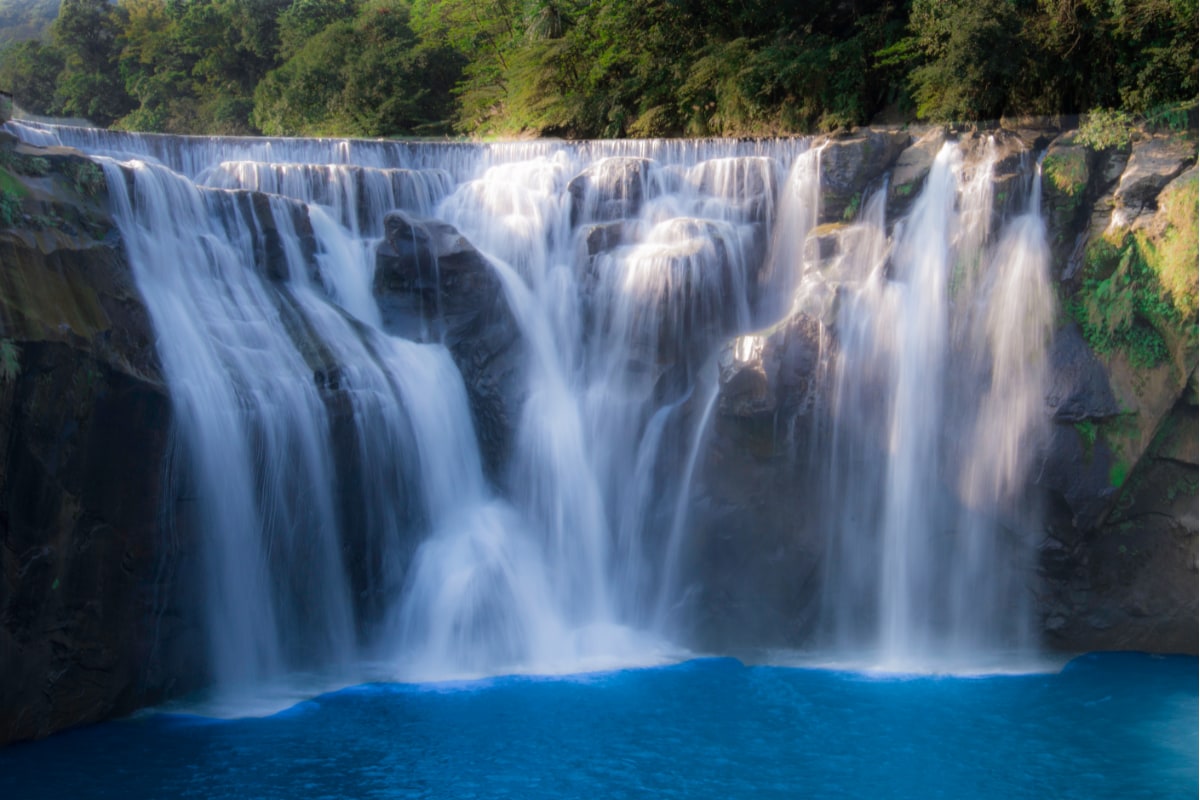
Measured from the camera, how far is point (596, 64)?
72.3 feet

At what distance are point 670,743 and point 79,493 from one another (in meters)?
6.30

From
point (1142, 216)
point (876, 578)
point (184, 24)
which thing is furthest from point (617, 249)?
point (184, 24)

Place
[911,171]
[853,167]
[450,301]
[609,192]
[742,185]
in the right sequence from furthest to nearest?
1. [609,192]
2. [742,185]
3. [853,167]
4. [450,301]
5. [911,171]

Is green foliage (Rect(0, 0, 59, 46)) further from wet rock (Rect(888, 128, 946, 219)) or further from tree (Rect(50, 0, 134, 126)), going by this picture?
wet rock (Rect(888, 128, 946, 219))

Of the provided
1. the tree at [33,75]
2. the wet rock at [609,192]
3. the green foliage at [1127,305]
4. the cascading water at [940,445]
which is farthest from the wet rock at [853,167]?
the tree at [33,75]

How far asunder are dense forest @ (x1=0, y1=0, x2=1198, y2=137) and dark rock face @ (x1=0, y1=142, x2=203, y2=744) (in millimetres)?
11750

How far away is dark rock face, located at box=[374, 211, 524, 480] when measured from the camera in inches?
535

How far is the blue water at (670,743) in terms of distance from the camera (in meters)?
8.94

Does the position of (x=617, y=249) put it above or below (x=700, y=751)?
above

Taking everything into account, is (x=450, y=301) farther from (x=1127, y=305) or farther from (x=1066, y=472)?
(x=1127, y=305)

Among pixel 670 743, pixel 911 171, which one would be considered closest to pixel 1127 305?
pixel 911 171

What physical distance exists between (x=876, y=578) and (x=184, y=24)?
29714mm

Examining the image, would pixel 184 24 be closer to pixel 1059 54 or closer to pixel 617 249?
pixel 617 249

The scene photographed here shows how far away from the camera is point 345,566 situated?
1185cm
